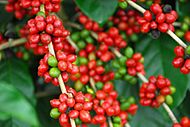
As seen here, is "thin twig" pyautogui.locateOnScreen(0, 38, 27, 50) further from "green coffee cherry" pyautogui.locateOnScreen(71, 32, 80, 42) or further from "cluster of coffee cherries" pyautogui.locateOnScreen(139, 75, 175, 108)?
"cluster of coffee cherries" pyautogui.locateOnScreen(139, 75, 175, 108)

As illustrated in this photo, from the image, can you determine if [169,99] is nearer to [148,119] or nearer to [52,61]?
[148,119]

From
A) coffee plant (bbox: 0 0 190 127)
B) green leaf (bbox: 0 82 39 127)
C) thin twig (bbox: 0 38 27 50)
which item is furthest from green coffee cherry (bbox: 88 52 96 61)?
green leaf (bbox: 0 82 39 127)

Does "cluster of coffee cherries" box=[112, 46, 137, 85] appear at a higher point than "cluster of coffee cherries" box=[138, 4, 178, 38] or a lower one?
lower

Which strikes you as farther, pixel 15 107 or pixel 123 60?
pixel 123 60

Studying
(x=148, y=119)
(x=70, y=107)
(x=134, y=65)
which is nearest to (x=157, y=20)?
(x=134, y=65)

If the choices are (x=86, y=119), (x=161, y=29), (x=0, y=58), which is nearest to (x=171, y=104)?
Answer: (x=161, y=29)

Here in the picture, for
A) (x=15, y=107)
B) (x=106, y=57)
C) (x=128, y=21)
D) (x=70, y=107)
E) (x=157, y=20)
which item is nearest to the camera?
(x=15, y=107)

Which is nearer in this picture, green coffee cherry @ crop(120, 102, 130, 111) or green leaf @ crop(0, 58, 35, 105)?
green coffee cherry @ crop(120, 102, 130, 111)
